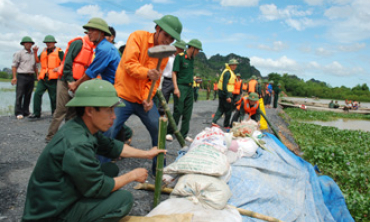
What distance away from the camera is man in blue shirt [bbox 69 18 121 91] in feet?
10.7

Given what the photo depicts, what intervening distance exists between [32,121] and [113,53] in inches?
179

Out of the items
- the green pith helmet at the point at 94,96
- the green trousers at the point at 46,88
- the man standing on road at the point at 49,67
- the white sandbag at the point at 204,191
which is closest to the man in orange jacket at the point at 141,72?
the white sandbag at the point at 204,191

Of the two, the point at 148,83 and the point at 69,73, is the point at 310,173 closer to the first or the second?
the point at 148,83

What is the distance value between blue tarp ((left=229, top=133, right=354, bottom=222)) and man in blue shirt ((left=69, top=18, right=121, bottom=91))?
78.7 inches

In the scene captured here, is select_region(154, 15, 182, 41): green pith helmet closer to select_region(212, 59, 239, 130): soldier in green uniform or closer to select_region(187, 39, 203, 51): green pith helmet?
select_region(187, 39, 203, 51): green pith helmet

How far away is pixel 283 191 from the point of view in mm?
3492

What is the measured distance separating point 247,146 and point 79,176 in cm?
303

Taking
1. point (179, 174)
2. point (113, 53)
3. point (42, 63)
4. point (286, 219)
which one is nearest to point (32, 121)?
point (42, 63)

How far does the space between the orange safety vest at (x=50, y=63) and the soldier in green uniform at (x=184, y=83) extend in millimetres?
3002

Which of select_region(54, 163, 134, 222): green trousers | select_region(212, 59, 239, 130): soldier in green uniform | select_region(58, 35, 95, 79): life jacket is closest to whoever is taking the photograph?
select_region(54, 163, 134, 222): green trousers

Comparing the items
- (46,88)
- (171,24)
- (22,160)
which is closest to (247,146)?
(171,24)

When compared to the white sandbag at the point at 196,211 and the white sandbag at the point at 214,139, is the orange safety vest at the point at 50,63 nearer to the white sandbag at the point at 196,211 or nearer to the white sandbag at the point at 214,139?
the white sandbag at the point at 214,139

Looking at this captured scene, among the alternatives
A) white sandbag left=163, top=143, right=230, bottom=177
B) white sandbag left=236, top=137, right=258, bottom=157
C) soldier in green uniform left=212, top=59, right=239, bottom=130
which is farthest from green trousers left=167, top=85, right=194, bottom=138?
white sandbag left=163, top=143, right=230, bottom=177

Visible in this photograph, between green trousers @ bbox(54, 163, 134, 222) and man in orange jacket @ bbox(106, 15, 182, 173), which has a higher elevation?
man in orange jacket @ bbox(106, 15, 182, 173)
